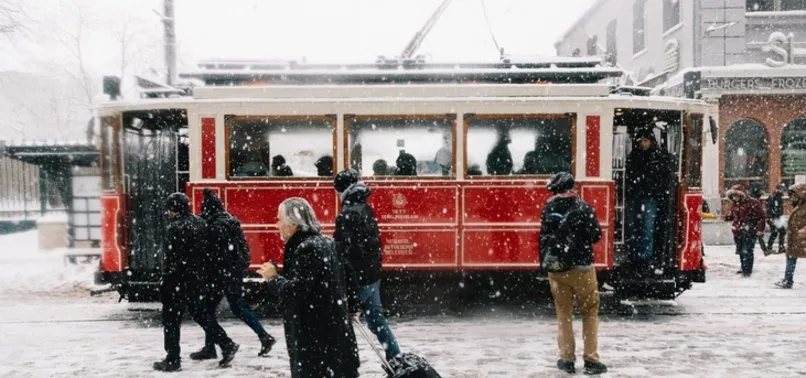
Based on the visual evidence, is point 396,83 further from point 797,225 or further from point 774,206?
point 774,206

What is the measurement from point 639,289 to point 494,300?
1982mm

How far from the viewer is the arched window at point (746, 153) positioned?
62.8ft

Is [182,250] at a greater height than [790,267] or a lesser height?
greater

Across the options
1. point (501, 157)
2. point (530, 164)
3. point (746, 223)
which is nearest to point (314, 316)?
point (501, 157)

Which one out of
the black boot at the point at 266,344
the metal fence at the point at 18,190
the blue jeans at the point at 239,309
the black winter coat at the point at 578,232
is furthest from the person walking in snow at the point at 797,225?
the metal fence at the point at 18,190

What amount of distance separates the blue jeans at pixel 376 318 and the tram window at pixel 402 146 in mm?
3005

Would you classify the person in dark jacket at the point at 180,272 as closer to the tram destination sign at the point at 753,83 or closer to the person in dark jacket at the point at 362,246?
the person in dark jacket at the point at 362,246

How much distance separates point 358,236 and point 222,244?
1403 millimetres

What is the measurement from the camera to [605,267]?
8.88m

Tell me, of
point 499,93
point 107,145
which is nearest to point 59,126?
point 107,145

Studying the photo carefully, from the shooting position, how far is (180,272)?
19.8 feet

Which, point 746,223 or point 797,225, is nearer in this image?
point 797,225

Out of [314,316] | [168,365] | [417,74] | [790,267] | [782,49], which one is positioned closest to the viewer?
[314,316]

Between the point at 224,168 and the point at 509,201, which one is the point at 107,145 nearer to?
the point at 224,168
